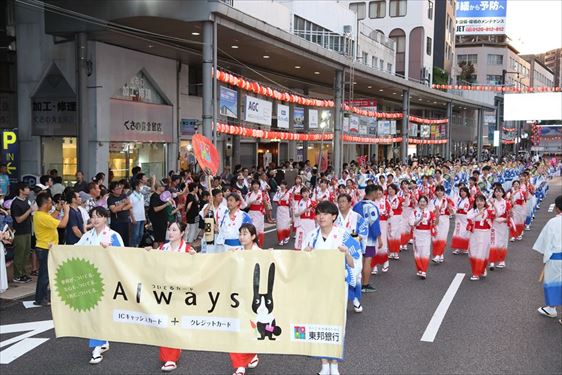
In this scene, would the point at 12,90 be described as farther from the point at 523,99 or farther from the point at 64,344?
the point at 523,99

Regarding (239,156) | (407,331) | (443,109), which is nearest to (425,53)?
(443,109)

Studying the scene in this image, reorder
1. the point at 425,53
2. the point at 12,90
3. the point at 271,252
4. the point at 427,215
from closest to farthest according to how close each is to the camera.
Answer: the point at 271,252 → the point at 427,215 → the point at 12,90 → the point at 425,53

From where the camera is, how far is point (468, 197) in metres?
12.8

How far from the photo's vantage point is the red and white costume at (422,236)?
1065cm

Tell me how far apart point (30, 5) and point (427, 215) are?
15861 millimetres

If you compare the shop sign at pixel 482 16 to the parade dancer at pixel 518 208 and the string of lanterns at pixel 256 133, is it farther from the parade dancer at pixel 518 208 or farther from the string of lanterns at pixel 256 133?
the parade dancer at pixel 518 208

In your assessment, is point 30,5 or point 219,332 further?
point 30,5

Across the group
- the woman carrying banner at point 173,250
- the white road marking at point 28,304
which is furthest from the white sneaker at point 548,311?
the white road marking at point 28,304

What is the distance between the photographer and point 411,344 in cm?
683

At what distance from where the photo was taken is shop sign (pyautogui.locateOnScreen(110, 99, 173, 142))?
20.2 meters

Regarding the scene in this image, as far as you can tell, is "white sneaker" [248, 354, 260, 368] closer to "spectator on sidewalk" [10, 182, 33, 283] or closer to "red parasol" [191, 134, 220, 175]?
"red parasol" [191, 134, 220, 175]

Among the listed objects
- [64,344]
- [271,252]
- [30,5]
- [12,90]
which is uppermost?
[30,5]

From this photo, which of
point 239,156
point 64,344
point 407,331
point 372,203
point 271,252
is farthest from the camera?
point 239,156

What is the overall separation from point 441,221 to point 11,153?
562 inches
